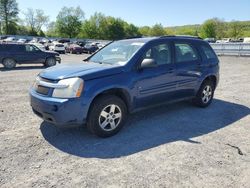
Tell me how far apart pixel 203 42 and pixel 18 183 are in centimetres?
543

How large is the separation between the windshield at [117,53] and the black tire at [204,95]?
2259 millimetres

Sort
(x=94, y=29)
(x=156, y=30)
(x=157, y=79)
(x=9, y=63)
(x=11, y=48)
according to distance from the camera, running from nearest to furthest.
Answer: (x=157, y=79) → (x=9, y=63) → (x=11, y=48) → (x=94, y=29) → (x=156, y=30)

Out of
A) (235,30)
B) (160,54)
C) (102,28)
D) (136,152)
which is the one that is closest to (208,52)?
(160,54)

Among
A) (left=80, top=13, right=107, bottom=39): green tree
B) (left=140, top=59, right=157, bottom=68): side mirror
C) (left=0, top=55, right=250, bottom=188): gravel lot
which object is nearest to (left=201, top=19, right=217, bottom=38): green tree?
(left=80, top=13, right=107, bottom=39): green tree

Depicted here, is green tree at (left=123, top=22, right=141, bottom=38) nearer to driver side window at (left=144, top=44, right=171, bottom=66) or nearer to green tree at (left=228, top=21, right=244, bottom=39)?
green tree at (left=228, top=21, right=244, bottom=39)

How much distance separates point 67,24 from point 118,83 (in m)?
98.9

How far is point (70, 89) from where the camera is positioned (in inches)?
164

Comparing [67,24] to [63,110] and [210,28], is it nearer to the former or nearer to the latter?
[210,28]

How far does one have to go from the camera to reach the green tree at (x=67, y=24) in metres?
97.1

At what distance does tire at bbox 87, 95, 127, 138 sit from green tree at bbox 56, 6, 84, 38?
319 feet

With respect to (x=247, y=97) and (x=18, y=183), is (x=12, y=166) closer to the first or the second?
(x=18, y=183)

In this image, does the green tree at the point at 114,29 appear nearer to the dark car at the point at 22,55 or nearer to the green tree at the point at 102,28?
the green tree at the point at 102,28

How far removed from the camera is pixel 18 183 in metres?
3.22

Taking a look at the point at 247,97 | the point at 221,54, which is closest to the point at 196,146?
the point at 247,97
